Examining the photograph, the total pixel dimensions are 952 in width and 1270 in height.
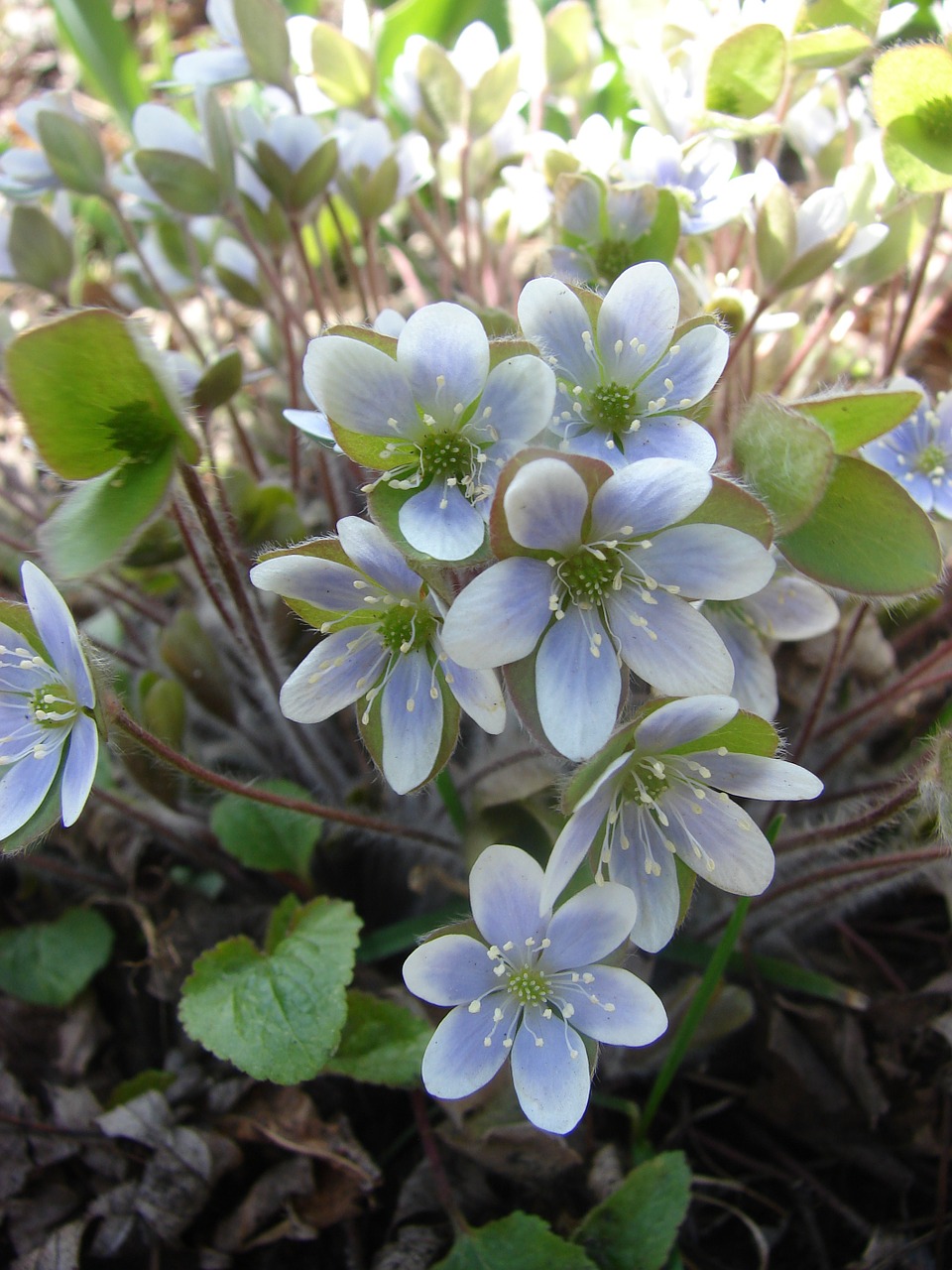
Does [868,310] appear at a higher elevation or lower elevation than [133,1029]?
higher

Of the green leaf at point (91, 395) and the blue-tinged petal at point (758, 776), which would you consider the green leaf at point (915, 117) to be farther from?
the green leaf at point (91, 395)

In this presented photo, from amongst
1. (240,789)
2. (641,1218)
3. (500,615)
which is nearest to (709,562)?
(500,615)

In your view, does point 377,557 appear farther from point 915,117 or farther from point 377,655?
point 915,117

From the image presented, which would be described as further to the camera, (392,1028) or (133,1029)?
(133,1029)

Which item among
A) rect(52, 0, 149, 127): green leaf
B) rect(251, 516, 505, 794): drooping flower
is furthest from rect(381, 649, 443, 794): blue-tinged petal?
rect(52, 0, 149, 127): green leaf

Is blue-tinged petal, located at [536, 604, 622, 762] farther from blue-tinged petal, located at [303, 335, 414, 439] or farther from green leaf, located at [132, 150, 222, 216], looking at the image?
green leaf, located at [132, 150, 222, 216]

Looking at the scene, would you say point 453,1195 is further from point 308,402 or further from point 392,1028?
point 308,402

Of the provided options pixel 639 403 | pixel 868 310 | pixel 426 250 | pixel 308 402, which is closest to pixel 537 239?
pixel 426 250
